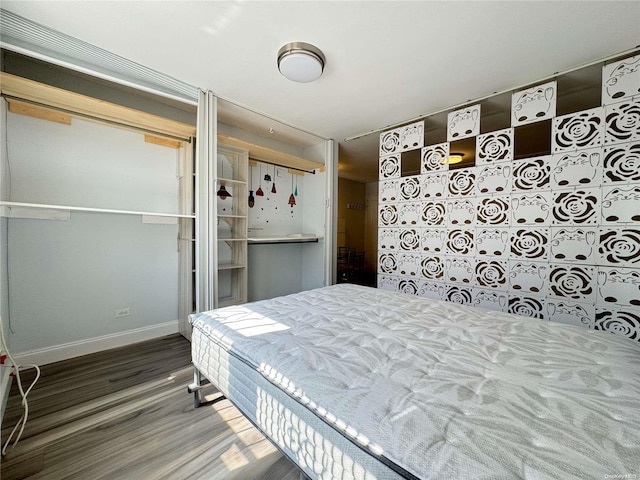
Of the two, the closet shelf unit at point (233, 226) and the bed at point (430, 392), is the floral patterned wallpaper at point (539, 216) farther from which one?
the closet shelf unit at point (233, 226)

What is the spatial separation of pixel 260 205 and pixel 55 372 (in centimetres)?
278

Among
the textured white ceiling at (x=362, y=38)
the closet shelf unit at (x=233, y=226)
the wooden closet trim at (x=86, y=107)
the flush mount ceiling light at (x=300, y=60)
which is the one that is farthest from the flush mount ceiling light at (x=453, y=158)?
the wooden closet trim at (x=86, y=107)

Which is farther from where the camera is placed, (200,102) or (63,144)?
(200,102)

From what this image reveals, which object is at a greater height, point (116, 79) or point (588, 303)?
point (116, 79)

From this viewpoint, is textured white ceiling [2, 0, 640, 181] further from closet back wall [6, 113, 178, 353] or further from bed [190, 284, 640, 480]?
bed [190, 284, 640, 480]

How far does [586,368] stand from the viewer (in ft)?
3.31

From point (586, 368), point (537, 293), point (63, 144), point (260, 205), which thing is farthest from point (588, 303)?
point (63, 144)

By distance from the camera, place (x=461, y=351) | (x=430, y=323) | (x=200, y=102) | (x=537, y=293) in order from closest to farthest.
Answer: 1. (x=461, y=351)
2. (x=430, y=323)
3. (x=537, y=293)
4. (x=200, y=102)

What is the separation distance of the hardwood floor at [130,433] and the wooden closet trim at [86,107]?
223 cm

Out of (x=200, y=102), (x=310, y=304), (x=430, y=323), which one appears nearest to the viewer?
(x=430, y=323)

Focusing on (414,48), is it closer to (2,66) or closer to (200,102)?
(200,102)

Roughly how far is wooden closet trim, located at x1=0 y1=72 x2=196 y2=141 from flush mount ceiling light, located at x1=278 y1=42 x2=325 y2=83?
4.00 ft

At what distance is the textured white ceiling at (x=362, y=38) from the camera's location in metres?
1.58

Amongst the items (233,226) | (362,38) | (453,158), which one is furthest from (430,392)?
(453,158)
